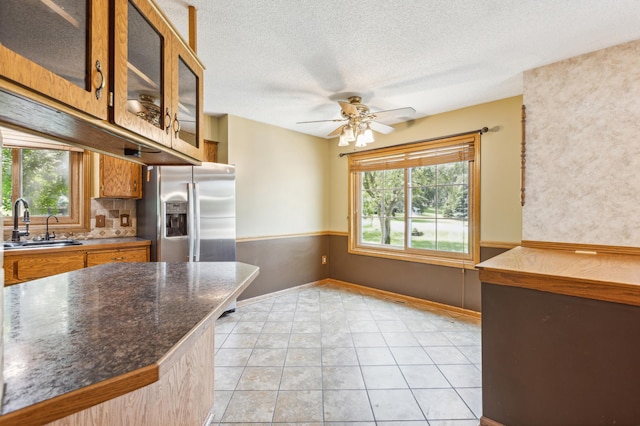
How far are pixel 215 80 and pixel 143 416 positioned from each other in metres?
2.60

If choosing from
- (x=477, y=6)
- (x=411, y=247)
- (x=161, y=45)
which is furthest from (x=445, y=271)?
(x=161, y=45)

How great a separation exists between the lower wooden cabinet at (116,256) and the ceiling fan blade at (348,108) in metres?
2.46

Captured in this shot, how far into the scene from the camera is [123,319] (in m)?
1.05

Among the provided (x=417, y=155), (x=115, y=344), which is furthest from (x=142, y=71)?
(x=417, y=155)

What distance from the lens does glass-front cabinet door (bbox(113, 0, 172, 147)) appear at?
1120 mm

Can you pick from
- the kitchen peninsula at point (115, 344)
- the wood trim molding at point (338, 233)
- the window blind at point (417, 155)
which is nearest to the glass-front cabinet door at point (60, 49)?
the kitchen peninsula at point (115, 344)

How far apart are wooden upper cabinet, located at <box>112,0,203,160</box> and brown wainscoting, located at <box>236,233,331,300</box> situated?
2433 millimetres

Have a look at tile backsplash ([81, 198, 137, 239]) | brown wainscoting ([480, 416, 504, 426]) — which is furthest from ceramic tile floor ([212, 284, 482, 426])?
tile backsplash ([81, 198, 137, 239])

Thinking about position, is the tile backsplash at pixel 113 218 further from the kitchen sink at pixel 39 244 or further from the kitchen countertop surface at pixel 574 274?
the kitchen countertop surface at pixel 574 274

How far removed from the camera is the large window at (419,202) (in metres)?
3.60

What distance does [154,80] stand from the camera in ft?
4.57

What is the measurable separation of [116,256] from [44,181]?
1.19 m

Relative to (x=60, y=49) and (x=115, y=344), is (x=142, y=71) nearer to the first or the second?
(x=60, y=49)

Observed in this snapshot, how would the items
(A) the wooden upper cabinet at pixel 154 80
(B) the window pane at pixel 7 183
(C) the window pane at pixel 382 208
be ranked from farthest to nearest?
(C) the window pane at pixel 382 208, (B) the window pane at pixel 7 183, (A) the wooden upper cabinet at pixel 154 80
